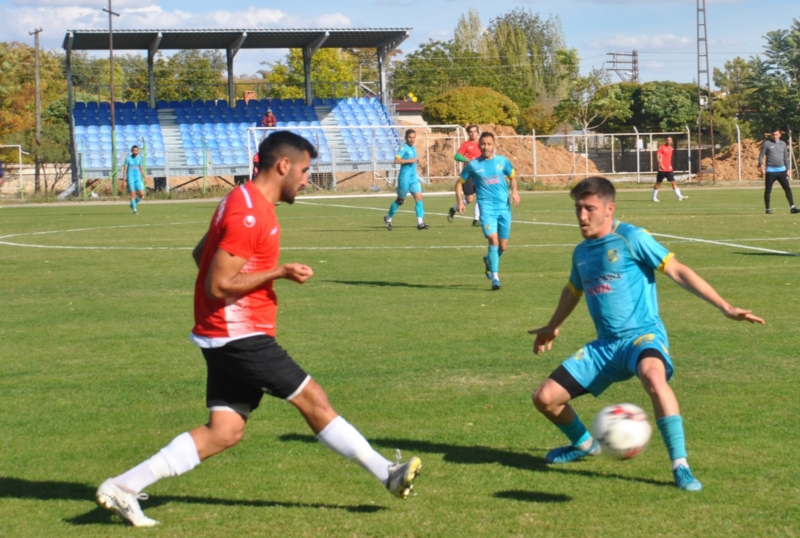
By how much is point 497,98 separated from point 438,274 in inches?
2249

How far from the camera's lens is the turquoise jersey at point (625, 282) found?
5.26 metres

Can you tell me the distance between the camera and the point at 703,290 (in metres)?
5.01

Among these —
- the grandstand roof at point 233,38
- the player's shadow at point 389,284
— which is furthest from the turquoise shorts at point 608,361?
the grandstand roof at point 233,38

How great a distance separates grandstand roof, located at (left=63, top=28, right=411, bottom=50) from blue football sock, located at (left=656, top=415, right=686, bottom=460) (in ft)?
157

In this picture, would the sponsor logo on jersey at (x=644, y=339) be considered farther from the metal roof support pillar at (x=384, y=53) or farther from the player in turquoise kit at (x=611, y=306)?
the metal roof support pillar at (x=384, y=53)

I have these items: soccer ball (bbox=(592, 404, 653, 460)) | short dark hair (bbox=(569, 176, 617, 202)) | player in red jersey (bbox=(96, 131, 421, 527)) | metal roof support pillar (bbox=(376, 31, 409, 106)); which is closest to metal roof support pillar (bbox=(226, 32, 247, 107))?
metal roof support pillar (bbox=(376, 31, 409, 106))

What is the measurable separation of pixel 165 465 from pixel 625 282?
8.26 ft

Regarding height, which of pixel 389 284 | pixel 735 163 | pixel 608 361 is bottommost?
pixel 389 284

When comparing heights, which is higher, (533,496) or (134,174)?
(134,174)

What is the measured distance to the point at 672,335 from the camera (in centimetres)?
915

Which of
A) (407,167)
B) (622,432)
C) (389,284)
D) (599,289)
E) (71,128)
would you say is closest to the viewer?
(622,432)

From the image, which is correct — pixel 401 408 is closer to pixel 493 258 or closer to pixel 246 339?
pixel 246 339

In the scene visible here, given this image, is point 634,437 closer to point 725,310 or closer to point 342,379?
point 725,310

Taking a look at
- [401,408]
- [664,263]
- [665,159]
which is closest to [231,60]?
A: [665,159]
